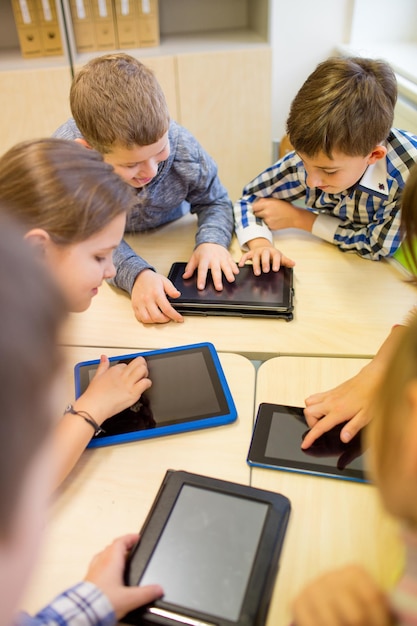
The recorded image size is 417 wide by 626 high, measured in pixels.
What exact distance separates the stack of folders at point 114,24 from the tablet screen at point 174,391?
171 cm

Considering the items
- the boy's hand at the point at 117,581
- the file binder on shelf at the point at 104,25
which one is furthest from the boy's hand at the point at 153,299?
the file binder on shelf at the point at 104,25

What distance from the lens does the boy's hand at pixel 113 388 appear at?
85 cm

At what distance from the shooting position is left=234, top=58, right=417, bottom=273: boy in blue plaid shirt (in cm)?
112

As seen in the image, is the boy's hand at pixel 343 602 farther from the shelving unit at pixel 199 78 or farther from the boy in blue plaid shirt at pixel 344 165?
the shelving unit at pixel 199 78

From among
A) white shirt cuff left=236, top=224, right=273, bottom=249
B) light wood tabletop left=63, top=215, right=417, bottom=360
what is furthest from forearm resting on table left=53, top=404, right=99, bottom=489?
white shirt cuff left=236, top=224, right=273, bottom=249

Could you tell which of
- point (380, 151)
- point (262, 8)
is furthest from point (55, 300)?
point (262, 8)

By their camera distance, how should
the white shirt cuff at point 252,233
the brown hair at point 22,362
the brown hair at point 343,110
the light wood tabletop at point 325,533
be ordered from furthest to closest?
the white shirt cuff at point 252,233
the brown hair at point 343,110
the light wood tabletop at point 325,533
the brown hair at point 22,362

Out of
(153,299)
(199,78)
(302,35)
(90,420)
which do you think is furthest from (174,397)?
(302,35)

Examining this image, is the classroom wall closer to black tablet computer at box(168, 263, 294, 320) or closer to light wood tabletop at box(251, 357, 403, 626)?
black tablet computer at box(168, 263, 294, 320)

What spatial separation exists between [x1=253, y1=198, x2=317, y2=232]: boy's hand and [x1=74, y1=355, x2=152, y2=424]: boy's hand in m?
0.60

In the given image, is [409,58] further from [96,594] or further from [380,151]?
[96,594]

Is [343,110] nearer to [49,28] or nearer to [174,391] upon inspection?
[174,391]

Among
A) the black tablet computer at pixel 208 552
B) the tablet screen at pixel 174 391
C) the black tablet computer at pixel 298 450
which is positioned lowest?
the tablet screen at pixel 174 391

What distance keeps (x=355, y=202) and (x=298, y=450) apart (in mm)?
712
